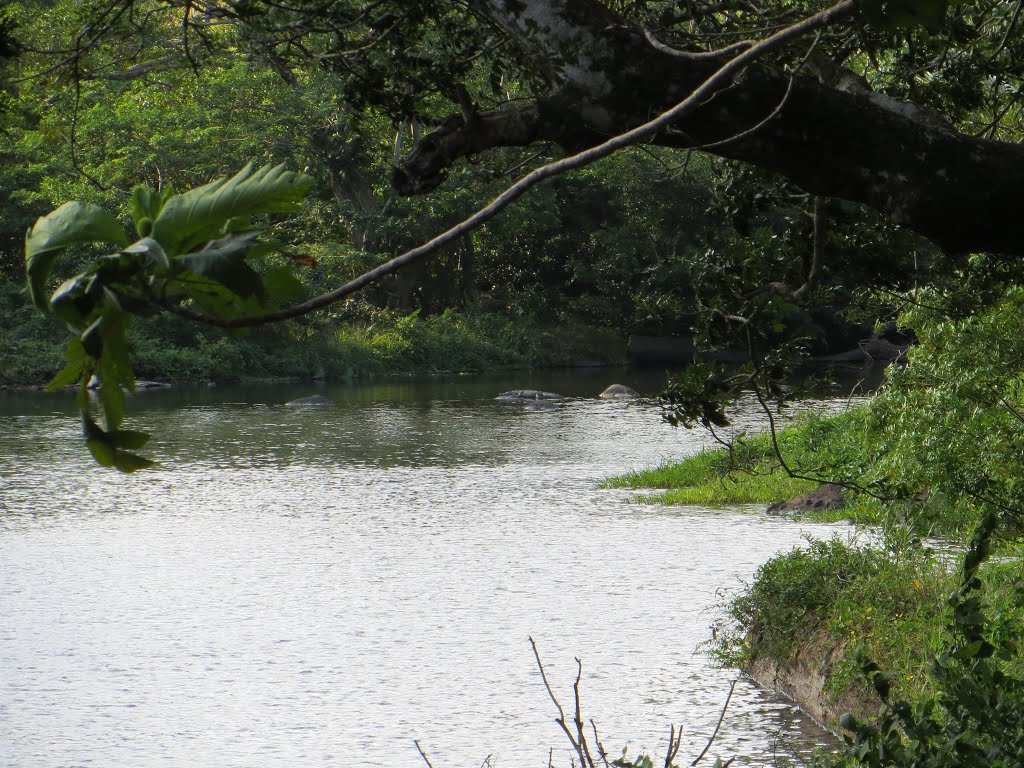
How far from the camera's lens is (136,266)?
1.30 metres

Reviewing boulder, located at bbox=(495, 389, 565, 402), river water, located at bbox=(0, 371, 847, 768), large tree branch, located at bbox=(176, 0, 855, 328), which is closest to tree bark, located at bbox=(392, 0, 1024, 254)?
large tree branch, located at bbox=(176, 0, 855, 328)

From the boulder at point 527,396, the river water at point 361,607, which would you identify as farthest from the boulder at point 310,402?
the river water at point 361,607

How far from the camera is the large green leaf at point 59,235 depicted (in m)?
1.21

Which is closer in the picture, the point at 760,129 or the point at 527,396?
the point at 760,129

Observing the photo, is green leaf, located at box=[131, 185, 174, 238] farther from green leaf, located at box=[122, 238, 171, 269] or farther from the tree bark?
the tree bark

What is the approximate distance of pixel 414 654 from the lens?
7.46 m

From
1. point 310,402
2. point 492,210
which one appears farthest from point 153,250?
point 310,402

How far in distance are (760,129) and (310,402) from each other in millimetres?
21175

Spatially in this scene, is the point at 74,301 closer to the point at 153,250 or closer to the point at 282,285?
the point at 153,250

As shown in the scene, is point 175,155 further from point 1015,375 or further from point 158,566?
point 1015,375

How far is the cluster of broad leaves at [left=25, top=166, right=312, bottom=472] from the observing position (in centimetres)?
122

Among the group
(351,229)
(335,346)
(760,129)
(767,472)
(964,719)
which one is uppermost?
(351,229)

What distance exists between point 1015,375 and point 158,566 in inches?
245

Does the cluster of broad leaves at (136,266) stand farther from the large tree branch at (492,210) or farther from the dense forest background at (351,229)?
the dense forest background at (351,229)
